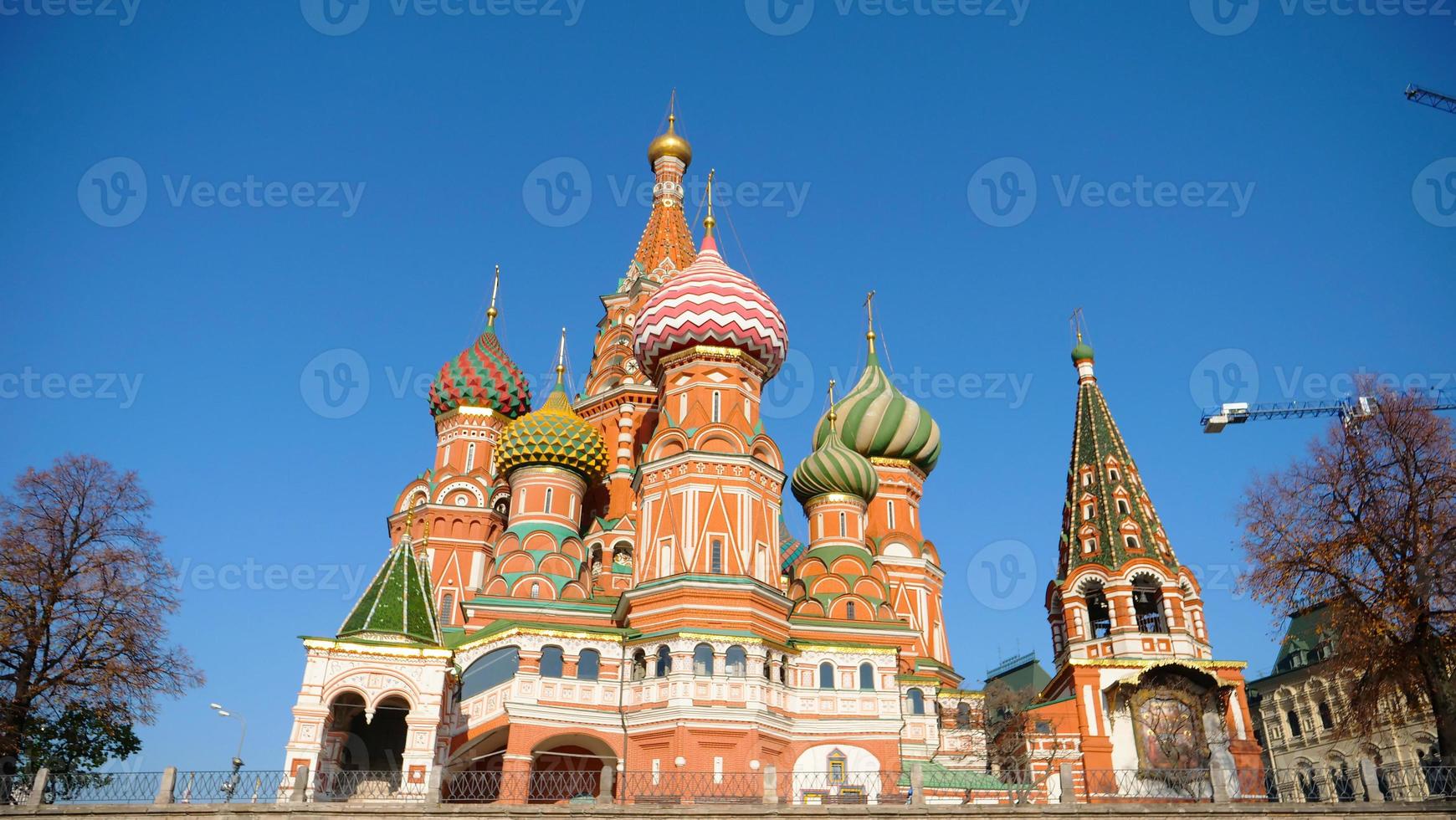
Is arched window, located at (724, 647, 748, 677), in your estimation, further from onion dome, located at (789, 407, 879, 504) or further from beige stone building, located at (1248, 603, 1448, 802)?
beige stone building, located at (1248, 603, 1448, 802)

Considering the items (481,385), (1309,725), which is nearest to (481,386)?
(481,385)

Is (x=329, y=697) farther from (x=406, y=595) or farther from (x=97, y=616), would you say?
(x=97, y=616)

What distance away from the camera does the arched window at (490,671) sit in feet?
82.2

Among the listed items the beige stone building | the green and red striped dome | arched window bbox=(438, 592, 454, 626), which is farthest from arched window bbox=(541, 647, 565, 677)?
the beige stone building

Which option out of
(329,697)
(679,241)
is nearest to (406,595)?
(329,697)

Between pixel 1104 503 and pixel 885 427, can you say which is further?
pixel 885 427

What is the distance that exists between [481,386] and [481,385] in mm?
44

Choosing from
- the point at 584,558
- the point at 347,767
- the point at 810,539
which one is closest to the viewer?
the point at 347,767

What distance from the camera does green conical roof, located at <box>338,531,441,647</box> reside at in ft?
73.2

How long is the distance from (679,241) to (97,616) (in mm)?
27478

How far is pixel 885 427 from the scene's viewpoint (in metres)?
37.7

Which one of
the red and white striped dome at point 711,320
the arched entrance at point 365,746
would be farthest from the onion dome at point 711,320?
the arched entrance at point 365,746

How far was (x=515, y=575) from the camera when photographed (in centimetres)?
2903

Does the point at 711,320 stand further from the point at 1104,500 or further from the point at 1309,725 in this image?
the point at 1309,725
